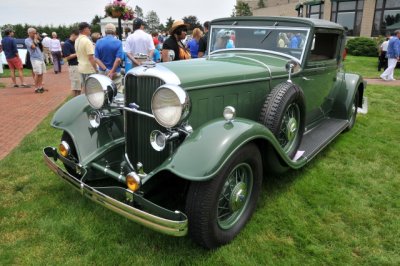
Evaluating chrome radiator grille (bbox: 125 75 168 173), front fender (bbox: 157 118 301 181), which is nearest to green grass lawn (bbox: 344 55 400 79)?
front fender (bbox: 157 118 301 181)

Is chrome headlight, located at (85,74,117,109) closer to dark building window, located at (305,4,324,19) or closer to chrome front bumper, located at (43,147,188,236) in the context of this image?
chrome front bumper, located at (43,147,188,236)

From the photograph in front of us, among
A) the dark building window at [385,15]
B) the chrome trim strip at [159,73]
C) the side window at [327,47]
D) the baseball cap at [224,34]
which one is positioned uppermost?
the dark building window at [385,15]

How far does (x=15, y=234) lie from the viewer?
8.77 ft

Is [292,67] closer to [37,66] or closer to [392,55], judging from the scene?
[37,66]

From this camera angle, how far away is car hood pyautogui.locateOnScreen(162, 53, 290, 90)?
107 inches

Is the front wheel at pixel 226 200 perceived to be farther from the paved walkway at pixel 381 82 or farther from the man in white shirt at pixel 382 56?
the man in white shirt at pixel 382 56

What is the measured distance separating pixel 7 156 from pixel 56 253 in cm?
241

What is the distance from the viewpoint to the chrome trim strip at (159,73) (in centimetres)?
250

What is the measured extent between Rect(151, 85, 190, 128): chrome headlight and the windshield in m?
1.92

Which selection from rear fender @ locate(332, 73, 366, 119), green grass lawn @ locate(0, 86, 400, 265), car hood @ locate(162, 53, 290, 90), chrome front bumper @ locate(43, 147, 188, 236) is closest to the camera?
chrome front bumper @ locate(43, 147, 188, 236)

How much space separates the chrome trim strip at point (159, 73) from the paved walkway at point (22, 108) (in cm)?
283

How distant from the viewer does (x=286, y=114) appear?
3.41 m

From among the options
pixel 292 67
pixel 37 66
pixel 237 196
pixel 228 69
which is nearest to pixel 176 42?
pixel 292 67

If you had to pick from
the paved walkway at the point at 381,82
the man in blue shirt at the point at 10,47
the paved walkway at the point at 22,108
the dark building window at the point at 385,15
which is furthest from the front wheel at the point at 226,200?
the dark building window at the point at 385,15
